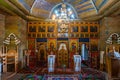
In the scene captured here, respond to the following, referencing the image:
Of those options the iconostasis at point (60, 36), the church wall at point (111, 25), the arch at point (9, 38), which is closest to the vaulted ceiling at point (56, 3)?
the church wall at point (111, 25)

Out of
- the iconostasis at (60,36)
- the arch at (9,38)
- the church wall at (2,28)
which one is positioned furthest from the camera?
the iconostasis at (60,36)

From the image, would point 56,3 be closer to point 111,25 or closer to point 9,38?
point 111,25

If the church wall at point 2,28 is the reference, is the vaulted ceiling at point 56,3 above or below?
above

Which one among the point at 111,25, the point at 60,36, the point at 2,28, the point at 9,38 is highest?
the point at 111,25

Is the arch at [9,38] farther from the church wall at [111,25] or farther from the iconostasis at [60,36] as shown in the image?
the church wall at [111,25]

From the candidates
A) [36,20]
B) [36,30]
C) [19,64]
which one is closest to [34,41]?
[36,30]

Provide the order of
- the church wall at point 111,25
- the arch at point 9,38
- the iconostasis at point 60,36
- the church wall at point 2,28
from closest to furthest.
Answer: the church wall at point 2,28 < the arch at point 9,38 < the church wall at point 111,25 < the iconostasis at point 60,36

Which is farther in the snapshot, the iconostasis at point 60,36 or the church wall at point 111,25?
the iconostasis at point 60,36

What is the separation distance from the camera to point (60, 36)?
14.7 meters

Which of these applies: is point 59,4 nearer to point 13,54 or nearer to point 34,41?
point 34,41

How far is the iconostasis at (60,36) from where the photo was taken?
14633mm

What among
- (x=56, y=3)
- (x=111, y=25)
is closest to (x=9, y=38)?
(x=56, y=3)

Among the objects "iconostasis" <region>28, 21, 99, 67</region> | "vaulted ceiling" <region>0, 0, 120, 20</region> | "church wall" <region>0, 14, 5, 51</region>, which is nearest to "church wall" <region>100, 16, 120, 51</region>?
"vaulted ceiling" <region>0, 0, 120, 20</region>

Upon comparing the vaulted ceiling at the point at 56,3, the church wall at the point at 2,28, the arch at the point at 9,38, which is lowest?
the arch at the point at 9,38
